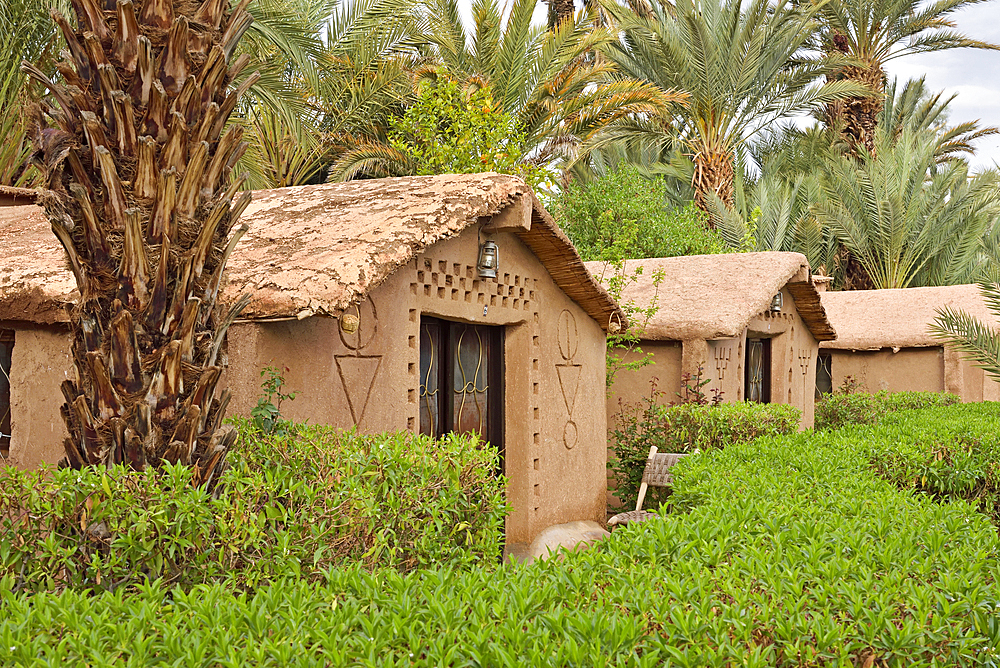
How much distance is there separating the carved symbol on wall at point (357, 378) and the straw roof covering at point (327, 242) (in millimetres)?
742

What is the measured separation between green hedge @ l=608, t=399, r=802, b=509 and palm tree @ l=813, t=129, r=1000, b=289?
12.0 m

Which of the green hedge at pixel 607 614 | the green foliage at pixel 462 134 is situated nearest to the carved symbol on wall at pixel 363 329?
the green hedge at pixel 607 614

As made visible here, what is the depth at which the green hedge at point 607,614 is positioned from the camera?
100 inches

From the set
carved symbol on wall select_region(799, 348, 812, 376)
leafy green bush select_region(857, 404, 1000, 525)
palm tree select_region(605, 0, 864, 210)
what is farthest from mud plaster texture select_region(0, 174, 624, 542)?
palm tree select_region(605, 0, 864, 210)

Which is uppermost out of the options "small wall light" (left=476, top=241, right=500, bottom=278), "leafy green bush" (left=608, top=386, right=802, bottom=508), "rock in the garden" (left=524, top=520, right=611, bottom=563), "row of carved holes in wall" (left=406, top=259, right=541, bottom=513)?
"small wall light" (left=476, top=241, right=500, bottom=278)

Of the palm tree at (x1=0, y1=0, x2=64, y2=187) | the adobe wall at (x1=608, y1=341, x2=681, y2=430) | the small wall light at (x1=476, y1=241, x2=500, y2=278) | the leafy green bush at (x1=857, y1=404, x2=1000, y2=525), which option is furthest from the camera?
the adobe wall at (x1=608, y1=341, x2=681, y2=430)

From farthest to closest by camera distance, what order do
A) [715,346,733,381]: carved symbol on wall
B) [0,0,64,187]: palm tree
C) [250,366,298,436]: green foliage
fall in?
[715,346,733,381]: carved symbol on wall → [0,0,64,187]: palm tree → [250,366,298,436]: green foliage

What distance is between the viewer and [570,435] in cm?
868

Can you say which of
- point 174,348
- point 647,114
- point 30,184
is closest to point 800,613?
point 174,348

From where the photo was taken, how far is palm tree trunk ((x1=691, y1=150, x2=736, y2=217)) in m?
20.1

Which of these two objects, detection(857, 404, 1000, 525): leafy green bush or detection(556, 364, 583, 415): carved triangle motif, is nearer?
detection(857, 404, 1000, 525): leafy green bush

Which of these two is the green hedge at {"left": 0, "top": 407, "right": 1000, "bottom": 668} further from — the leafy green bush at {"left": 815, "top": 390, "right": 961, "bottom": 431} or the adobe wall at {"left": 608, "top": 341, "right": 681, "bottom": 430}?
the leafy green bush at {"left": 815, "top": 390, "right": 961, "bottom": 431}

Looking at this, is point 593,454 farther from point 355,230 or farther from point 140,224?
point 140,224

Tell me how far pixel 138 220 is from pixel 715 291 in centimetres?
892
